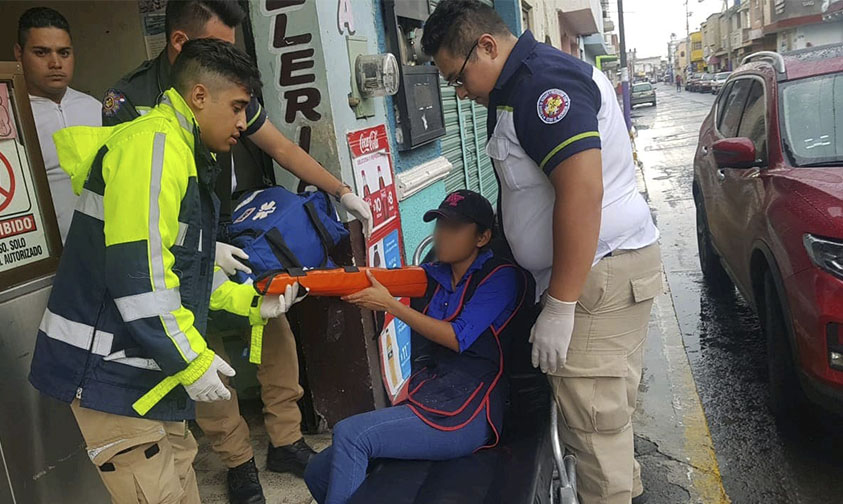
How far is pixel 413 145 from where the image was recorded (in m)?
4.57

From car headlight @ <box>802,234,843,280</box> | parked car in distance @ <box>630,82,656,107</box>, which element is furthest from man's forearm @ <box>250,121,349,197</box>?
parked car in distance @ <box>630,82,656,107</box>

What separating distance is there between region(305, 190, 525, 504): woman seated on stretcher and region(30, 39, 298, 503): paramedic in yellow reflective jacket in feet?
1.42

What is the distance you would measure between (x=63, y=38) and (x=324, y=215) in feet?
5.61

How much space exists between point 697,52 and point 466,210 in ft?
316

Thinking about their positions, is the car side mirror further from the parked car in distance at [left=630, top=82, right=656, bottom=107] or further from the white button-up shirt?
the parked car in distance at [left=630, top=82, right=656, bottom=107]

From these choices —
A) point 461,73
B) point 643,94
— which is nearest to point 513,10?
point 461,73

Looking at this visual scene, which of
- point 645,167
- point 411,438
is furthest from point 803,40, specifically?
point 411,438

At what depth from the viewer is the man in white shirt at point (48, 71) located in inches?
126

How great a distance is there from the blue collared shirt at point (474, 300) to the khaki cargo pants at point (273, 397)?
103 cm

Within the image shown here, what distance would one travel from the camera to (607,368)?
2.26 m

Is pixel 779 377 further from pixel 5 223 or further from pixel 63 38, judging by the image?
pixel 63 38

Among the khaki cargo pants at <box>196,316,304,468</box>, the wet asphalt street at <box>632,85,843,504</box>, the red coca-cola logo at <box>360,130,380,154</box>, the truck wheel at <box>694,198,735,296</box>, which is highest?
the red coca-cola logo at <box>360,130,380,154</box>

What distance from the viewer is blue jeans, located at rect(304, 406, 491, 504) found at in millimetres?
1997

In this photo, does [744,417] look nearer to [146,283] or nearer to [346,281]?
[346,281]
